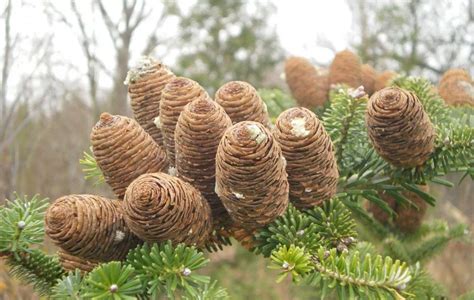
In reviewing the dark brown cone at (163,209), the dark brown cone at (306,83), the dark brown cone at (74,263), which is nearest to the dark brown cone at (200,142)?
the dark brown cone at (163,209)

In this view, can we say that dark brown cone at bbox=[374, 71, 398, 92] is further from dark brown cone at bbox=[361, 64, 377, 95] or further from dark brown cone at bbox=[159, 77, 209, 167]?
dark brown cone at bbox=[159, 77, 209, 167]

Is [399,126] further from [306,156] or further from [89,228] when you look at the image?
[89,228]

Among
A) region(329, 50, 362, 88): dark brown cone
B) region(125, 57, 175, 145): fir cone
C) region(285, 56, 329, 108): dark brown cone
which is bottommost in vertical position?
region(285, 56, 329, 108): dark brown cone

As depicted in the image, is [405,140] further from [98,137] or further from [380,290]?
[98,137]

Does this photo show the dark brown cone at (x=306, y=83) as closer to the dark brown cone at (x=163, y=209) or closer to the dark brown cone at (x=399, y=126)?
the dark brown cone at (x=399, y=126)

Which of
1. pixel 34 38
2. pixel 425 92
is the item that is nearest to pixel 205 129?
pixel 425 92

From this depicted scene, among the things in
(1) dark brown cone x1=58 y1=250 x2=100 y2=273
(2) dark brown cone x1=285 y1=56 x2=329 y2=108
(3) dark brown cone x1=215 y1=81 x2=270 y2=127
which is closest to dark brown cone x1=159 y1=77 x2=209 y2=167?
(3) dark brown cone x1=215 y1=81 x2=270 y2=127
